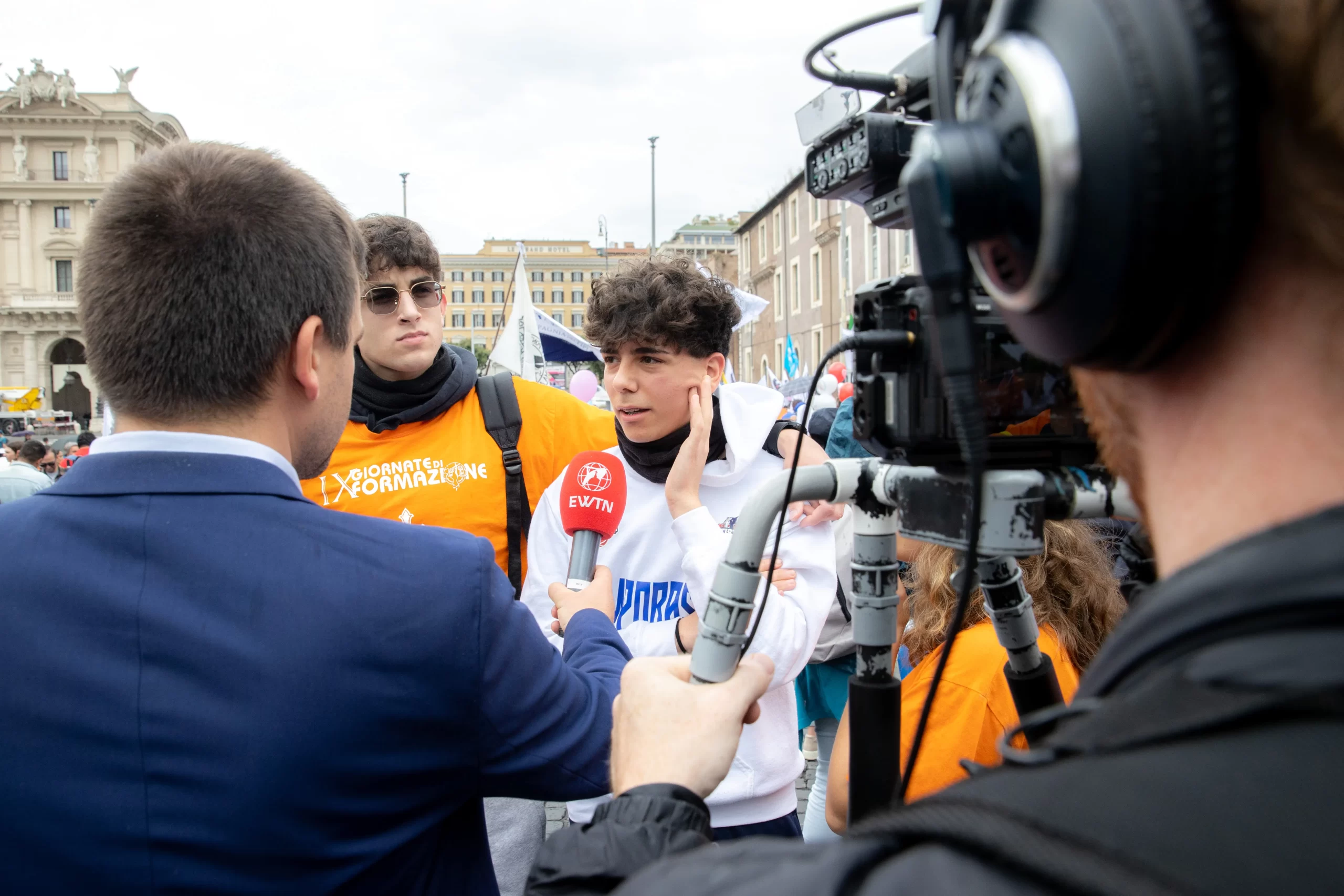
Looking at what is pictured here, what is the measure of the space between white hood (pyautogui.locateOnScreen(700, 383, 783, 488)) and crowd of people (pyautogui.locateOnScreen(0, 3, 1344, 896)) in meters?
0.01

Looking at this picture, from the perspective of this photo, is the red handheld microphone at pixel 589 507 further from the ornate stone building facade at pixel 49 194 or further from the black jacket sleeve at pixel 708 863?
the ornate stone building facade at pixel 49 194

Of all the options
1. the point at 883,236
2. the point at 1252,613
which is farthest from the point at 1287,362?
the point at 883,236

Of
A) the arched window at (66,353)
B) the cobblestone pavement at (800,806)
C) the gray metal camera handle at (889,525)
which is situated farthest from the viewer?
the arched window at (66,353)

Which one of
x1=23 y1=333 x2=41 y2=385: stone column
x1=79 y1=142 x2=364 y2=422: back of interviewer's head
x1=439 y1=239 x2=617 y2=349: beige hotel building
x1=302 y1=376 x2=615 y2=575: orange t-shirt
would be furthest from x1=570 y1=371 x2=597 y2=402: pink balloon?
x1=439 y1=239 x2=617 y2=349: beige hotel building

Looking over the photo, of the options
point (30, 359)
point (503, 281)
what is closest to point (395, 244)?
point (30, 359)

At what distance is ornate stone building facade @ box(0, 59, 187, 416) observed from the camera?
48.2 meters

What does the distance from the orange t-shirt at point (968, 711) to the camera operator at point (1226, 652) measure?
117 cm

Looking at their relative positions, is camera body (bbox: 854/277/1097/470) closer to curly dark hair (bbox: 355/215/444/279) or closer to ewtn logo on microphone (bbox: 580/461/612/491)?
ewtn logo on microphone (bbox: 580/461/612/491)

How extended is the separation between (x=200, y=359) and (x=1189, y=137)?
1212 mm

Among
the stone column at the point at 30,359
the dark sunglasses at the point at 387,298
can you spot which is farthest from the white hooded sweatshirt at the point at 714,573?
the stone column at the point at 30,359

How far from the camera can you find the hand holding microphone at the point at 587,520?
1.76 meters

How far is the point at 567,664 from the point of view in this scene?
142 centimetres

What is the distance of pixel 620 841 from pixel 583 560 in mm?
1099

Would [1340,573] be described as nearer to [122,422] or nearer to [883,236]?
[122,422]
